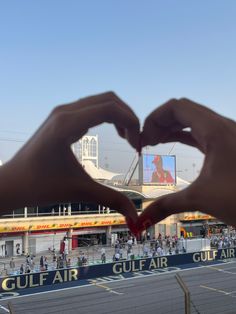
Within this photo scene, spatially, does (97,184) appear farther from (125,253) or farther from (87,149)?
(87,149)

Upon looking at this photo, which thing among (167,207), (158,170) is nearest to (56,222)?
(158,170)

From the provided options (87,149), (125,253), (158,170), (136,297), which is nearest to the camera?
(136,297)

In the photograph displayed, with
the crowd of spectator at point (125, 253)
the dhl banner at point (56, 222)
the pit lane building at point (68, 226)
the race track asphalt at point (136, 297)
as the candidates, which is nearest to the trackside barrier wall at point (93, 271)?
the race track asphalt at point (136, 297)

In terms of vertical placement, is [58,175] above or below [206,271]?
above

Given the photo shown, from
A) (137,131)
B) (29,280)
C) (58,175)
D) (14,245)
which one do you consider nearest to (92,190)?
(58,175)

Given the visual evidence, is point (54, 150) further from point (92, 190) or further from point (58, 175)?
point (92, 190)

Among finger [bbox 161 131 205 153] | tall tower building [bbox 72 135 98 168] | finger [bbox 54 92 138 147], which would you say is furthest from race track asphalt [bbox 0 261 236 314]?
tall tower building [bbox 72 135 98 168]

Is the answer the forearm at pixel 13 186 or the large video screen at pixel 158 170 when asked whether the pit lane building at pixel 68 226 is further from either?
the forearm at pixel 13 186
